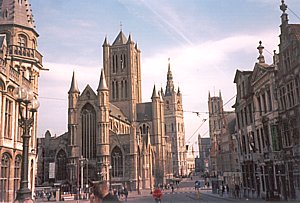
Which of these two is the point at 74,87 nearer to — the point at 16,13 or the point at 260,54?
the point at 16,13

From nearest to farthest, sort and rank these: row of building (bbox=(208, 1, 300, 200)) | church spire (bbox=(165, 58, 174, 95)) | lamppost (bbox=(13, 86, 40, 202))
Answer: lamppost (bbox=(13, 86, 40, 202))
row of building (bbox=(208, 1, 300, 200))
church spire (bbox=(165, 58, 174, 95))

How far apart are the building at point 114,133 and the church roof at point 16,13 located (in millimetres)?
27895

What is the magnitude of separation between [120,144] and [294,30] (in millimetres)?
47970

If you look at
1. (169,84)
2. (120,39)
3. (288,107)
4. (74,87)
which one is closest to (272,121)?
(288,107)

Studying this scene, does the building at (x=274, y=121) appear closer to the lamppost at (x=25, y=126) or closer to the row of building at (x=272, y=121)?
A: the row of building at (x=272, y=121)

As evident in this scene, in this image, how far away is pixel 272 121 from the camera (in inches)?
1096

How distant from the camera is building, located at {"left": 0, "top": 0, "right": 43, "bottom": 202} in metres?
22.1

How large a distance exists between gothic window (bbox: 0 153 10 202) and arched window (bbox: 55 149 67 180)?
4618cm

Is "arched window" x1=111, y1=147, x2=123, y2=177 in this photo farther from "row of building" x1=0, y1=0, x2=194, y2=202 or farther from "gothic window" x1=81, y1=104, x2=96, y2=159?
"gothic window" x1=81, y1=104, x2=96, y2=159

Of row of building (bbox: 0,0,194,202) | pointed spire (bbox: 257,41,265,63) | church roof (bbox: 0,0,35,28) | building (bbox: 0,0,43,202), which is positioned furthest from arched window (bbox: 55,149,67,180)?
pointed spire (bbox: 257,41,265,63)

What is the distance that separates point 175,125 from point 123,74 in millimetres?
54338

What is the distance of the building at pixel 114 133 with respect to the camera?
217 feet

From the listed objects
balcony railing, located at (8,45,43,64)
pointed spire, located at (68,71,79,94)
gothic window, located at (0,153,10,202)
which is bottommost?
gothic window, located at (0,153,10,202)

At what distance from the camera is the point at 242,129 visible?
37.1m
